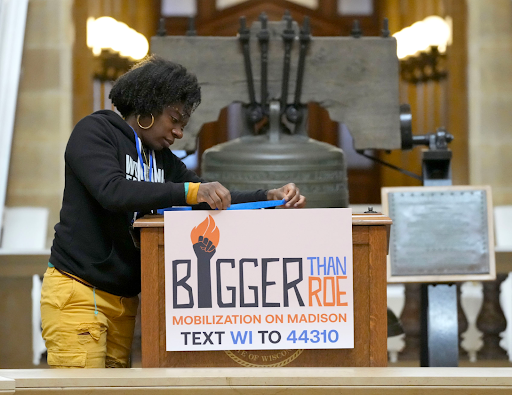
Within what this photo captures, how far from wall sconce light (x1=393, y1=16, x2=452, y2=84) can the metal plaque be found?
97.0 inches

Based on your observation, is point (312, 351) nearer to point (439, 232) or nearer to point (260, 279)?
point (260, 279)

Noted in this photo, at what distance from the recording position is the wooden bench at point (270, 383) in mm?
1188

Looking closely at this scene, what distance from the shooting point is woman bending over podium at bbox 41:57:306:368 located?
133 cm

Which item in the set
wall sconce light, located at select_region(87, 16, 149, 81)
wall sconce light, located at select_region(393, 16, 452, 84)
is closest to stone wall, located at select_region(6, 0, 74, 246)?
wall sconce light, located at select_region(87, 16, 149, 81)

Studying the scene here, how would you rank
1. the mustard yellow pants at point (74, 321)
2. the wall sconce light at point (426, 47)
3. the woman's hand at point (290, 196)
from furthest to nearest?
the wall sconce light at point (426, 47), the woman's hand at point (290, 196), the mustard yellow pants at point (74, 321)

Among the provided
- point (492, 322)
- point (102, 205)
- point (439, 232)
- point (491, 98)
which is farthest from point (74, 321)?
point (491, 98)

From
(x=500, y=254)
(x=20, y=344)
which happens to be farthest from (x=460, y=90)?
A: (x=20, y=344)

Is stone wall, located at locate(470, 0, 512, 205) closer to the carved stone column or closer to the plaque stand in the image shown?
the carved stone column

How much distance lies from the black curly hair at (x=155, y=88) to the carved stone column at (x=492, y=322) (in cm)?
245

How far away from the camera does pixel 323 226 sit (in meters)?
1.30

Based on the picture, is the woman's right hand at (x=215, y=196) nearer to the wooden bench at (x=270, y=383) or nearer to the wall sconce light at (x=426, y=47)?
the wooden bench at (x=270, y=383)

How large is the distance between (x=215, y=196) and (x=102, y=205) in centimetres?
24

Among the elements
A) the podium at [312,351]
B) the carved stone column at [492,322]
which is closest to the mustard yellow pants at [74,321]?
the podium at [312,351]
